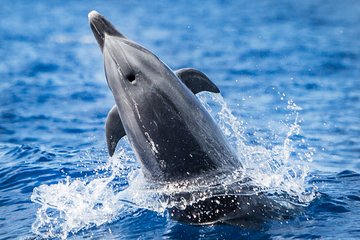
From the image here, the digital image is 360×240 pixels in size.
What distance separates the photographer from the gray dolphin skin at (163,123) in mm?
7902

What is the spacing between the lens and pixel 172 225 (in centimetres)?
831

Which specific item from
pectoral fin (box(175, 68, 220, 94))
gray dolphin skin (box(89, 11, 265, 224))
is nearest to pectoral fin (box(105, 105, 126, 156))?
gray dolphin skin (box(89, 11, 265, 224))

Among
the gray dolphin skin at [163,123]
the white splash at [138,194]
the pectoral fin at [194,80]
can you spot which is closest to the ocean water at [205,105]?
the white splash at [138,194]

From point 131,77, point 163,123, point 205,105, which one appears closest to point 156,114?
point 163,123

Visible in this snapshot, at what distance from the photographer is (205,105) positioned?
9.52 metres

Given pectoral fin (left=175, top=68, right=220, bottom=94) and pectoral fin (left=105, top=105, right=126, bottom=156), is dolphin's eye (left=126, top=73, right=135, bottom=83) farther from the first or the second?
pectoral fin (left=175, top=68, right=220, bottom=94)

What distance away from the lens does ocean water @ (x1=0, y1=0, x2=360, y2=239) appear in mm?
8773

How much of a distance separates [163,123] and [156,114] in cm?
13

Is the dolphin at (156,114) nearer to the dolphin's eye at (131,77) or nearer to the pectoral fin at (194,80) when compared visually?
the dolphin's eye at (131,77)

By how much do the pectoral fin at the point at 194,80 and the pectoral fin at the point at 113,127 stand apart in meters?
0.92

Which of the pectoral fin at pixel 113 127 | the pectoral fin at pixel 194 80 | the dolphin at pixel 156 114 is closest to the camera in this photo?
the dolphin at pixel 156 114

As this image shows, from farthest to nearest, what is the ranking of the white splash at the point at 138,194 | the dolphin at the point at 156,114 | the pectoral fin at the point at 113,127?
1. the pectoral fin at the point at 113,127
2. the white splash at the point at 138,194
3. the dolphin at the point at 156,114

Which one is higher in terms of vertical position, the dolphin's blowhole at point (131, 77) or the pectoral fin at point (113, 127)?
the dolphin's blowhole at point (131, 77)

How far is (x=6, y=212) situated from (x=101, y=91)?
10885mm
